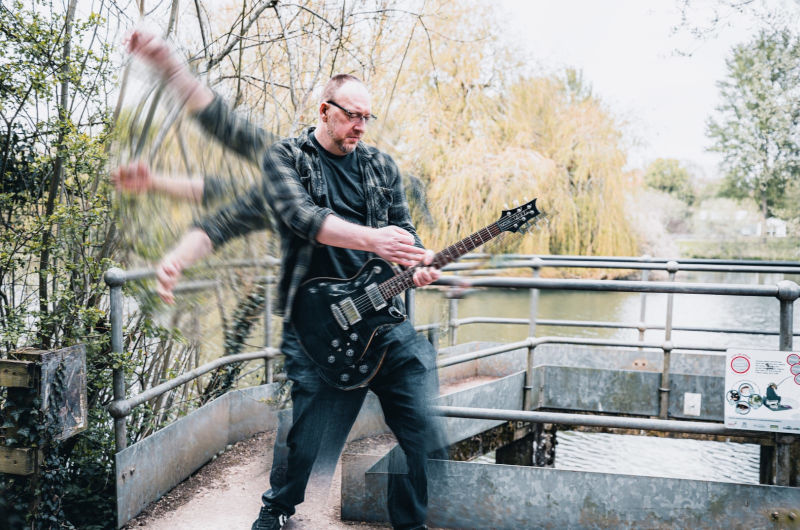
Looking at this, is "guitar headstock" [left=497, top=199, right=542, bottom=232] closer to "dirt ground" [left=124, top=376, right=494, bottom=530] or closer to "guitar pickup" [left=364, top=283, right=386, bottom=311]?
"guitar pickup" [left=364, top=283, right=386, bottom=311]

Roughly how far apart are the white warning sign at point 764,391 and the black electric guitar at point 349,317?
1.51 metres

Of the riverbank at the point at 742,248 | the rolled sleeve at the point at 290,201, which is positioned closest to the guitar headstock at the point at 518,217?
the rolled sleeve at the point at 290,201

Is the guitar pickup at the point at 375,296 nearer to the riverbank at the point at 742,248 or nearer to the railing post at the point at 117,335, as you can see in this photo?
the railing post at the point at 117,335

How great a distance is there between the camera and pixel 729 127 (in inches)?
1142

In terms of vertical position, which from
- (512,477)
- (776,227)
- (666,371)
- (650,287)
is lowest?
(512,477)

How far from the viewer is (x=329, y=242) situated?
6.85ft

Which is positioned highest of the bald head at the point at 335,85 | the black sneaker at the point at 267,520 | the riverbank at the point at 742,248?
the riverbank at the point at 742,248

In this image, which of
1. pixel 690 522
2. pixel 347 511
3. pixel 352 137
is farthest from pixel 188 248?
pixel 690 522

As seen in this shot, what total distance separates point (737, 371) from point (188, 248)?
2.21m

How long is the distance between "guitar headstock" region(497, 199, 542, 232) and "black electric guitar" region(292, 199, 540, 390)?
437 mm

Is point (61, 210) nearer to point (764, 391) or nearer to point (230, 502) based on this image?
point (230, 502)

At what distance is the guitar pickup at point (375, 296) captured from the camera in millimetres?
2232

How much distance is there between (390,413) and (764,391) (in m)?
1.55

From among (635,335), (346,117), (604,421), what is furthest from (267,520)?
(635,335)
